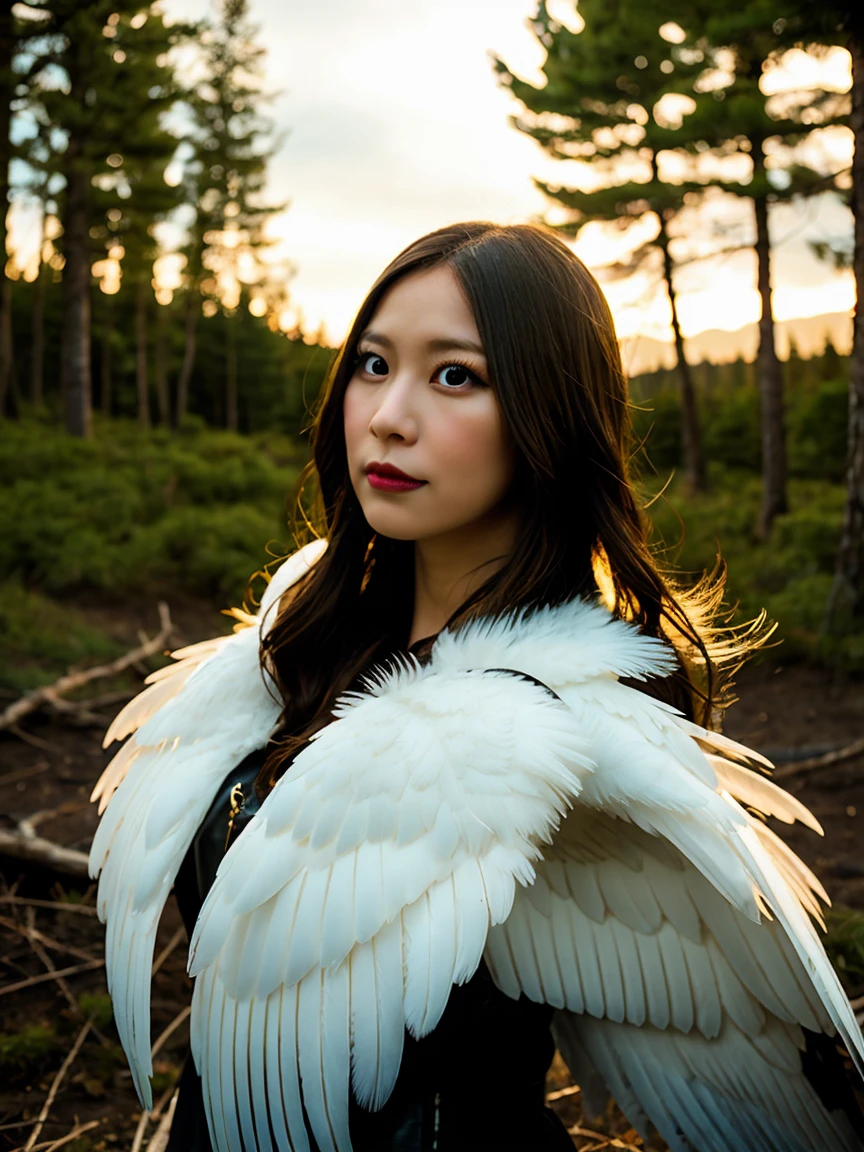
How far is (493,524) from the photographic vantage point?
53.7 inches

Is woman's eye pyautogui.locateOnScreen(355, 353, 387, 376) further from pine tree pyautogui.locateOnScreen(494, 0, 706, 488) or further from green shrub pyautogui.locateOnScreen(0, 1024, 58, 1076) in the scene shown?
pine tree pyautogui.locateOnScreen(494, 0, 706, 488)

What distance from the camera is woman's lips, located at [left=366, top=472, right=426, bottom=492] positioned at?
4.08 ft

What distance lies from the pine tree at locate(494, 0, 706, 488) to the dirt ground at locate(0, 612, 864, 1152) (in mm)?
9487

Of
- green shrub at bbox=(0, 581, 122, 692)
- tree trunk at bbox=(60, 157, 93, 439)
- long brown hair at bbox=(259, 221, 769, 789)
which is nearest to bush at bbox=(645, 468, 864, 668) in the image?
long brown hair at bbox=(259, 221, 769, 789)

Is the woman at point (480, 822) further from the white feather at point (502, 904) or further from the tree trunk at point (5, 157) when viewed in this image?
the tree trunk at point (5, 157)

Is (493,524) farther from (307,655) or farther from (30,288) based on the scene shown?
(30,288)

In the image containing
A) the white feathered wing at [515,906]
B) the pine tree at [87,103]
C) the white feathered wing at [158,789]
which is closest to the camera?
the white feathered wing at [515,906]

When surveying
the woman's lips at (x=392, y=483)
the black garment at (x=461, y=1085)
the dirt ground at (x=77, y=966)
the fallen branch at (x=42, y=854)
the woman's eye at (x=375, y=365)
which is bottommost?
the dirt ground at (x=77, y=966)

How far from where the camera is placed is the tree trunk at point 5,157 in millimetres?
6500

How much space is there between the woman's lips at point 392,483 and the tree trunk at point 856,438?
417 centimetres

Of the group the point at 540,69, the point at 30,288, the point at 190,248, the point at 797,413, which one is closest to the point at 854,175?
the point at 540,69

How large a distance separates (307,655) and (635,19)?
11.7 m

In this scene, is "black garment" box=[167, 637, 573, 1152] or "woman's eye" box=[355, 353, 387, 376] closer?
"black garment" box=[167, 637, 573, 1152]

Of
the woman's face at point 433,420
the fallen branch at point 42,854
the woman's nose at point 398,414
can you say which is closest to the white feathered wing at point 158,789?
the woman's face at point 433,420
